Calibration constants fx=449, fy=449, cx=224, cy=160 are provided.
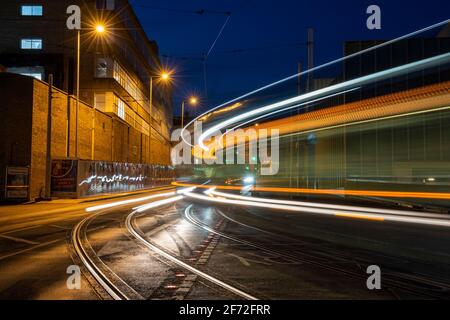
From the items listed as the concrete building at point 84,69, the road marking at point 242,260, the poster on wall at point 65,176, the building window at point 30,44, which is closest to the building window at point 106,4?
the concrete building at point 84,69

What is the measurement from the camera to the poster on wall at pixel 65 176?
1111 inches

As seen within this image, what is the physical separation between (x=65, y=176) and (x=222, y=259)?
70.1 ft

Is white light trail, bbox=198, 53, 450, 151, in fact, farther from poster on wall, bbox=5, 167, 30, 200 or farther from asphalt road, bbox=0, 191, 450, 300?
poster on wall, bbox=5, 167, 30, 200

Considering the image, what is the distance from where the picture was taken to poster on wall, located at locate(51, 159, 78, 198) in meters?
28.2

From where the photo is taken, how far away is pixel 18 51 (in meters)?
48.0

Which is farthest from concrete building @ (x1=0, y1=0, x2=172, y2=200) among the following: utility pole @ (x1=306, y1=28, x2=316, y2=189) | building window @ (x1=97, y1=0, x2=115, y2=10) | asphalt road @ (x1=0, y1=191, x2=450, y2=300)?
asphalt road @ (x1=0, y1=191, x2=450, y2=300)

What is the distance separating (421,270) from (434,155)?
575 inches

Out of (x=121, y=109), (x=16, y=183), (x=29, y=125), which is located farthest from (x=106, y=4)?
(x=16, y=183)

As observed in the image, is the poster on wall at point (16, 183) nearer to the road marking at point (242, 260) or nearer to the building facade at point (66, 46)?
the road marking at point (242, 260)

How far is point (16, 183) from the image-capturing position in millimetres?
25672

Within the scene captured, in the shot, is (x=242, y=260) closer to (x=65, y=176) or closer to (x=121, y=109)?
(x=65, y=176)

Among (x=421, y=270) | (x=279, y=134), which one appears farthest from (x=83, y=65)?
(x=421, y=270)

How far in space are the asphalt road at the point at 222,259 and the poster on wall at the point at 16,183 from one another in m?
9.95
